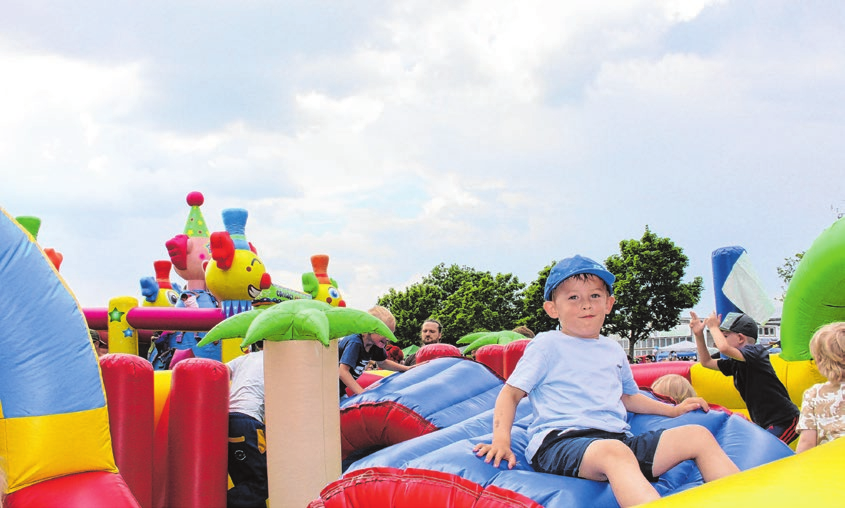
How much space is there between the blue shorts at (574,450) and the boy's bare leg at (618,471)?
0.04 m

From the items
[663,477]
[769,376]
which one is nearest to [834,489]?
[663,477]

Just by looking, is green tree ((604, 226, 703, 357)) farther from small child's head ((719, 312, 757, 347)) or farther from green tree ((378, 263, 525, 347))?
small child's head ((719, 312, 757, 347))

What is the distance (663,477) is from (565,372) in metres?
0.51

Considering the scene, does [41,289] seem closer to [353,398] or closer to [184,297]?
[353,398]

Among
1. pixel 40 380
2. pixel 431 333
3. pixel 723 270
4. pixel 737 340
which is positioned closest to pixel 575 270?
pixel 40 380

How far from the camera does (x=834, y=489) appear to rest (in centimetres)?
150

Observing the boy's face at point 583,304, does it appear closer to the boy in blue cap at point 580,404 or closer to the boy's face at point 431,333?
the boy in blue cap at point 580,404

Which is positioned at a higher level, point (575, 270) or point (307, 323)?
point (575, 270)

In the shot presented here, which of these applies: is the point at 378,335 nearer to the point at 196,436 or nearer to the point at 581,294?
the point at 196,436

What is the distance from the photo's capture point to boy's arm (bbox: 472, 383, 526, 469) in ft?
8.04

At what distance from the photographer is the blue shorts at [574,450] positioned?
234 centimetres

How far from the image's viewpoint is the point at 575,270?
261 centimetres

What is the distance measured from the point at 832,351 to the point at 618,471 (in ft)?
4.18

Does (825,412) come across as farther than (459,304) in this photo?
No
